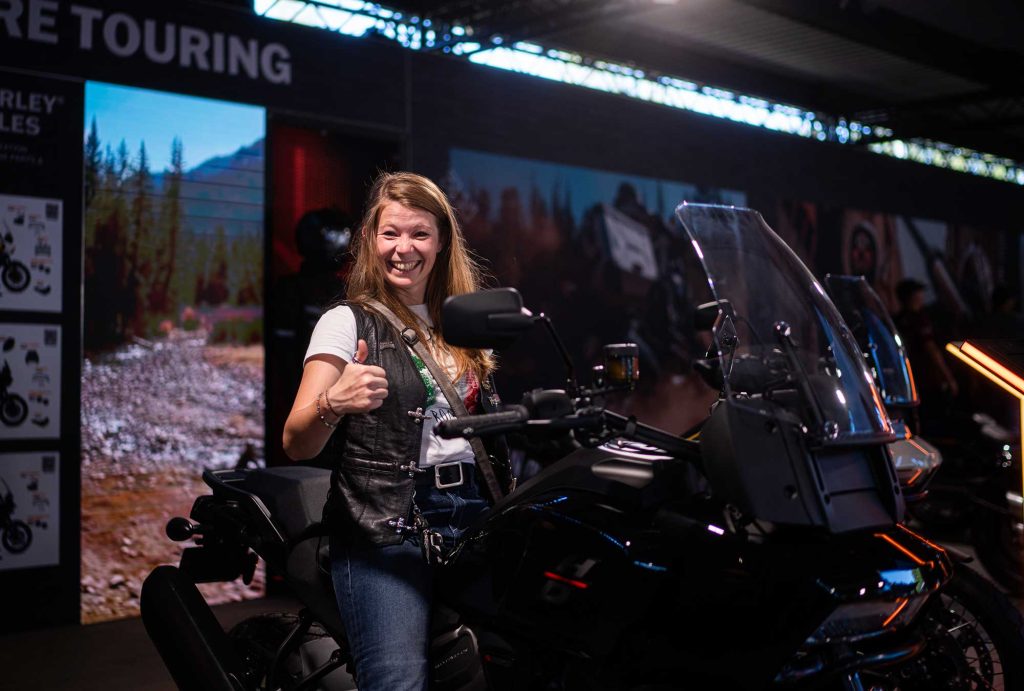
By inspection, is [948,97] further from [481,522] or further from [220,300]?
[481,522]

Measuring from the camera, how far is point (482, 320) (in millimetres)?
1757

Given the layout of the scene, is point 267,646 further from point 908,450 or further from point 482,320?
point 908,450

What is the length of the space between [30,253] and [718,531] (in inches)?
183

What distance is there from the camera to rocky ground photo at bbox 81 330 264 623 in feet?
18.1

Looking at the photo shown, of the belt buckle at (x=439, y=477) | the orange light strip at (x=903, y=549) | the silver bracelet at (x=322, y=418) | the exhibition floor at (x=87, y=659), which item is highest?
the silver bracelet at (x=322, y=418)

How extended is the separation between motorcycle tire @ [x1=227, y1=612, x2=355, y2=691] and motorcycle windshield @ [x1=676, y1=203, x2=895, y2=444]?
50.9 inches

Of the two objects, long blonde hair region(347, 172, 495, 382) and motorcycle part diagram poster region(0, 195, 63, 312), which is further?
motorcycle part diagram poster region(0, 195, 63, 312)

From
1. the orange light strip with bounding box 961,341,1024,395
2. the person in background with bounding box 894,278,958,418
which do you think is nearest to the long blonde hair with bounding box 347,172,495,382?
the orange light strip with bounding box 961,341,1024,395

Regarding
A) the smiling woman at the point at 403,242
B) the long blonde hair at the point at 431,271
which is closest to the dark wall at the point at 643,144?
the long blonde hair at the point at 431,271

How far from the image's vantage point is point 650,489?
5.99 feet

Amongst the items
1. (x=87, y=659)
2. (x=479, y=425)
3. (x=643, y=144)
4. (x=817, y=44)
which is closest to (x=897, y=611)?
(x=479, y=425)

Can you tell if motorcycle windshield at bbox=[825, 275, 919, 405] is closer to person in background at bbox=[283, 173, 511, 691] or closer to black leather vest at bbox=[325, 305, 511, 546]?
person in background at bbox=[283, 173, 511, 691]

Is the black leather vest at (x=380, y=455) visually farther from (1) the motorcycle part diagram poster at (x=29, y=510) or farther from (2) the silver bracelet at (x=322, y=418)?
(1) the motorcycle part diagram poster at (x=29, y=510)

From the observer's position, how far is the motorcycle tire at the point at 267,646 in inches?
106
